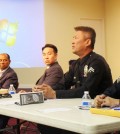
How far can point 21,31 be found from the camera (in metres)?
6.08

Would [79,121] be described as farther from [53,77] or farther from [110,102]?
[53,77]

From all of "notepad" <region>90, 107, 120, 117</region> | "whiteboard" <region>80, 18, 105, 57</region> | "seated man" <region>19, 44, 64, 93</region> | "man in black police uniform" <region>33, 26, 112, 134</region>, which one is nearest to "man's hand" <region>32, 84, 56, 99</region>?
"man in black police uniform" <region>33, 26, 112, 134</region>

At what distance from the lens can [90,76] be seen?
2.36 m

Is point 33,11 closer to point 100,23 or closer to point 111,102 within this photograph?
point 100,23

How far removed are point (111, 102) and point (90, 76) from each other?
0.72m

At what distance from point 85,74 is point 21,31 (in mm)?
3851

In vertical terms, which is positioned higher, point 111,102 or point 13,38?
point 13,38

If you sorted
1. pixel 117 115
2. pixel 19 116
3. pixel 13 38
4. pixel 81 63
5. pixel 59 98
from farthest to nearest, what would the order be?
pixel 13 38 < pixel 81 63 < pixel 59 98 < pixel 19 116 < pixel 117 115

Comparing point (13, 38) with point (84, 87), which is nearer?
point (84, 87)

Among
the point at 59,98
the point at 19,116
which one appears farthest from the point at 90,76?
the point at 19,116

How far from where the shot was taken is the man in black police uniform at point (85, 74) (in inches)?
91.9

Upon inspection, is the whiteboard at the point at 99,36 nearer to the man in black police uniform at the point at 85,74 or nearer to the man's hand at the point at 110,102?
the man in black police uniform at the point at 85,74

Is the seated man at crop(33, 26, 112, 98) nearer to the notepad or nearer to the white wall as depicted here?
the notepad

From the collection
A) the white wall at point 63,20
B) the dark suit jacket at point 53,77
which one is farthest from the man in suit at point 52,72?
the white wall at point 63,20
